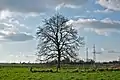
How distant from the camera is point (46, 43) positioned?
70750 millimetres

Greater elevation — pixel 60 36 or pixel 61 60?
pixel 60 36

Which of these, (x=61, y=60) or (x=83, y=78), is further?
(x=61, y=60)

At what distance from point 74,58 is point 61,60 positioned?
3.13m

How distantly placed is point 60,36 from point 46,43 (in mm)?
3819

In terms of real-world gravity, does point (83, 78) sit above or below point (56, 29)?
below

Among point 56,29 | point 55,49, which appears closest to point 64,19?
point 56,29

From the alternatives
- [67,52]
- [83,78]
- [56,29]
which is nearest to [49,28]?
[56,29]

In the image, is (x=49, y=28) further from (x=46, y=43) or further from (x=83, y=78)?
(x=83, y=78)

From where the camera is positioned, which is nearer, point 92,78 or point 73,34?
point 92,78

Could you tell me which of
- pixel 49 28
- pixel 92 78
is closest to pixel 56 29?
pixel 49 28

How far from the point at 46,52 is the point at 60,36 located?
5.18 metres

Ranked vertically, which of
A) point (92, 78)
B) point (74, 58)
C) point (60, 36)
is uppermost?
point (60, 36)

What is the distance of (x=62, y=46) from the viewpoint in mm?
71125

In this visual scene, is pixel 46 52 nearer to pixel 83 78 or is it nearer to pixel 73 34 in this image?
pixel 73 34
